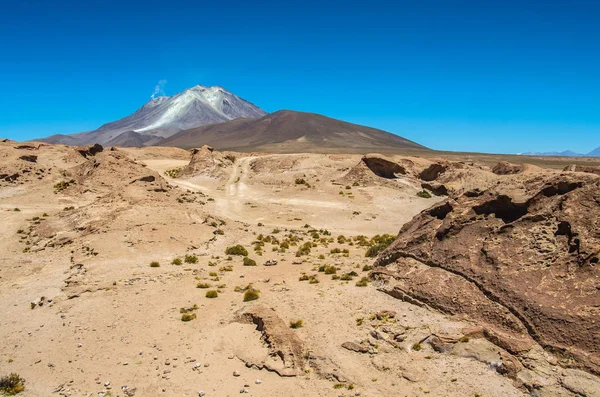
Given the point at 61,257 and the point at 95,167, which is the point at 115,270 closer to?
the point at 61,257

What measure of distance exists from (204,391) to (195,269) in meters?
9.42

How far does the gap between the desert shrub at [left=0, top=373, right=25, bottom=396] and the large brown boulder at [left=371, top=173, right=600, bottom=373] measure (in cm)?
1000

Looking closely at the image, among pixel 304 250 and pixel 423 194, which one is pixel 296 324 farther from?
pixel 423 194

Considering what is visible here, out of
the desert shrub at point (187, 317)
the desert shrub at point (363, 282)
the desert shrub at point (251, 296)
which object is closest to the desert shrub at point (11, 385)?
the desert shrub at point (187, 317)

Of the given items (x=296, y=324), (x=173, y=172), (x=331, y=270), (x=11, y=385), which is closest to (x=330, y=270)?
(x=331, y=270)

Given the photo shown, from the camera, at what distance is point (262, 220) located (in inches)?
1277

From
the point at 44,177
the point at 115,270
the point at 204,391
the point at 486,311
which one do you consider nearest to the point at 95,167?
the point at 44,177

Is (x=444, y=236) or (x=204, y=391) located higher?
(x=444, y=236)

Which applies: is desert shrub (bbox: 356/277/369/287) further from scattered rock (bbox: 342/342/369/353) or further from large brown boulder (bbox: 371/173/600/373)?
scattered rock (bbox: 342/342/369/353)

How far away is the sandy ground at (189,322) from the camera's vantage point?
9.72 meters

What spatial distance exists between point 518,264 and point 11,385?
12829 mm

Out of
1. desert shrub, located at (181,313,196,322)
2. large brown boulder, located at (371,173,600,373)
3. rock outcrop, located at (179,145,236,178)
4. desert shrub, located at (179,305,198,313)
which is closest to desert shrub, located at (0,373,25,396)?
desert shrub, located at (181,313,196,322)

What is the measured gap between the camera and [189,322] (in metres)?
13.0

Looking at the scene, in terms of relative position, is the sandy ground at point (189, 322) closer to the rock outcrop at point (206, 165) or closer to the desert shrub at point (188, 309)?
the desert shrub at point (188, 309)
